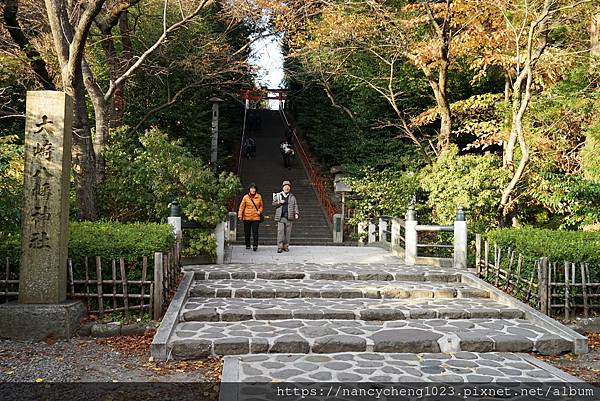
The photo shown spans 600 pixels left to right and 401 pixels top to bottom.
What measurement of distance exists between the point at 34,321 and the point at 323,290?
450cm

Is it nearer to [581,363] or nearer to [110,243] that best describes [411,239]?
[581,363]

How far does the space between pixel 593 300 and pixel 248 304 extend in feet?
18.4

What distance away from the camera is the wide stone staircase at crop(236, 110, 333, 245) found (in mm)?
18766

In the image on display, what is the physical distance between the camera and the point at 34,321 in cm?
686

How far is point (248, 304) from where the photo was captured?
805cm

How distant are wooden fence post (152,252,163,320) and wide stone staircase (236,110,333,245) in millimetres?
9615

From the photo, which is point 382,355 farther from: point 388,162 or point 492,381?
point 388,162

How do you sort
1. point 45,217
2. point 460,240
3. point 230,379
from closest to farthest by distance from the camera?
1. point 230,379
2. point 45,217
3. point 460,240

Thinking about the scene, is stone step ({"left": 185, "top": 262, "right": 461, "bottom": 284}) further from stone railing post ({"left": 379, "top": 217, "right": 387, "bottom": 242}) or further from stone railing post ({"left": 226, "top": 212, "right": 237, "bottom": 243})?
stone railing post ({"left": 226, "top": 212, "right": 237, "bottom": 243})

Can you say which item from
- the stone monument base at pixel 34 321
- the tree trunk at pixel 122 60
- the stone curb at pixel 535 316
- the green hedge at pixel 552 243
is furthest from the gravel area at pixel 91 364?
the tree trunk at pixel 122 60

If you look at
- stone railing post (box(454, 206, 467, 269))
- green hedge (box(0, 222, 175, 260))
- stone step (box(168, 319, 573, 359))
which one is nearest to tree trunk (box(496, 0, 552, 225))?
stone railing post (box(454, 206, 467, 269))

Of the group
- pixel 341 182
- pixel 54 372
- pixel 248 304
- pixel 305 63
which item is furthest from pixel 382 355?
pixel 305 63

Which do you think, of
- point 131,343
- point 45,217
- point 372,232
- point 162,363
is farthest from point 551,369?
point 372,232

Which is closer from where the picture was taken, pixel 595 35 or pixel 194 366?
pixel 194 366
